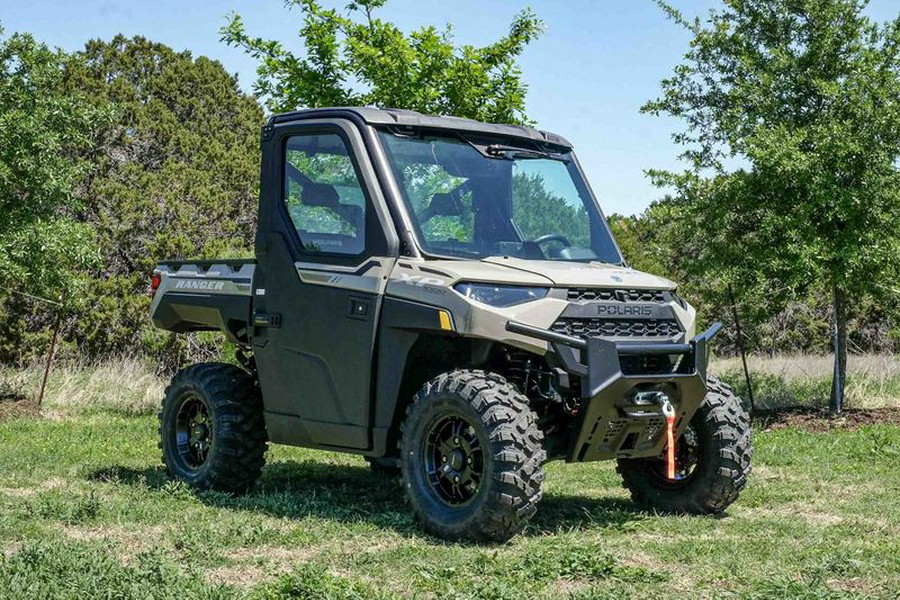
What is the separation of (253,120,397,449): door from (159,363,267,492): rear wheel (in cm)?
31

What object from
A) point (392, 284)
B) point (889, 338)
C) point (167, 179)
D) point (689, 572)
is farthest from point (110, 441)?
point (889, 338)

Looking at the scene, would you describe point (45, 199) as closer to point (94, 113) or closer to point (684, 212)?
point (94, 113)

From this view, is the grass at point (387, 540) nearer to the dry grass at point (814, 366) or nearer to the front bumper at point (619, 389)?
the front bumper at point (619, 389)

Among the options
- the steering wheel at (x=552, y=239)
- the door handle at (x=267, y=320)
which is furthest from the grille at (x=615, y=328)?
the door handle at (x=267, y=320)

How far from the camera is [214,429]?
9.38m

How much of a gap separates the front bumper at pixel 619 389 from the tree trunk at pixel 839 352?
9.78m

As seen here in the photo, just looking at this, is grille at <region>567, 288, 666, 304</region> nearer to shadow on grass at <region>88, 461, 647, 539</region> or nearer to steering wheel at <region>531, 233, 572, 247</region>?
steering wheel at <region>531, 233, 572, 247</region>

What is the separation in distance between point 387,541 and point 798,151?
11245 millimetres

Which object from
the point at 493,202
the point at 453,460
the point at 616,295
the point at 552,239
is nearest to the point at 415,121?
the point at 493,202

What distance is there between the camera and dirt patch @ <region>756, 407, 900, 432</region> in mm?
16359

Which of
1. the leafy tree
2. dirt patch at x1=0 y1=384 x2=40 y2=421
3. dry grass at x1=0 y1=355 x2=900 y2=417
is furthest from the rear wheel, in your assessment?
the leafy tree

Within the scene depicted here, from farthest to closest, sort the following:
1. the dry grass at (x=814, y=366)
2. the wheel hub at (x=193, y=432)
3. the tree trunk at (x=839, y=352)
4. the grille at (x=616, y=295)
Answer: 1. the dry grass at (x=814, y=366)
2. the tree trunk at (x=839, y=352)
3. the wheel hub at (x=193, y=432)
4. the grille at (x=616, y=295)

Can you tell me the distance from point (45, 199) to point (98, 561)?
39.9ft

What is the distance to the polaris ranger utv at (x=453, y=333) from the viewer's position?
7613 millimetres
